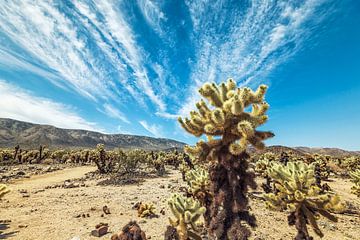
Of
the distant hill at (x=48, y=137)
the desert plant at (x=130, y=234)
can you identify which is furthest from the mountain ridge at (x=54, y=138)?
the desert plant at (x=130, y=234)

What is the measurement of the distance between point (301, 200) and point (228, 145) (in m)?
2.80

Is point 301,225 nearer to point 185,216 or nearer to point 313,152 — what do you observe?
point 185,216

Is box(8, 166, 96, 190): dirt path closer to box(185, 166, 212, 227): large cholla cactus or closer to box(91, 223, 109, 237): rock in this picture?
box(91, 223, 109, 237): rock

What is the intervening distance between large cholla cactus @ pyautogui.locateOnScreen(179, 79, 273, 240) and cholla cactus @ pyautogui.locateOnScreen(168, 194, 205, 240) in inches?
30.6

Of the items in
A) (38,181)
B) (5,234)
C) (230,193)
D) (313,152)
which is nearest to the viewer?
(230,193)

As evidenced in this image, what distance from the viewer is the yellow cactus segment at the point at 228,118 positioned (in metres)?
5.05

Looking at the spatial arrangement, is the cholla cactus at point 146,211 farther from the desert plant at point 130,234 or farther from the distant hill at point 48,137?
the distant hill at point 48,137

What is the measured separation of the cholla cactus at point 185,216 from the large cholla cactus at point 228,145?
778 millimetres

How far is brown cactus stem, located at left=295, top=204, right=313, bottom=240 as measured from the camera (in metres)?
6.01

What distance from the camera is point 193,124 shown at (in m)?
5.69

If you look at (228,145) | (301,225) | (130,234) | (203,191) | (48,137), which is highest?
(48,137)

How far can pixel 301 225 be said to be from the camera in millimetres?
6070

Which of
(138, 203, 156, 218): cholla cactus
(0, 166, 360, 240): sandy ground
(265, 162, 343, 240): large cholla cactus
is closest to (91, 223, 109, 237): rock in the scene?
(0, 166, 360, 240): sandy ground

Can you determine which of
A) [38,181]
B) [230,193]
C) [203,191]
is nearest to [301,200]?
[230,193]
